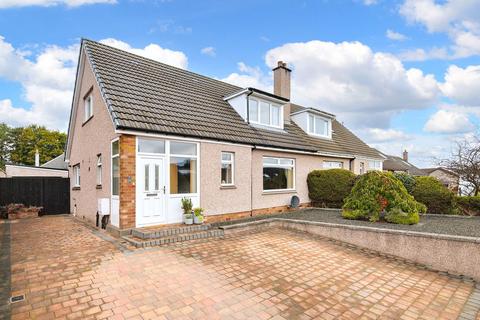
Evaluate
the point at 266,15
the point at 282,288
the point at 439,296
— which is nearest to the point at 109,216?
the point at 282,288

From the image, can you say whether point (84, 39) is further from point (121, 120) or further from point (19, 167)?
point (19, 167)

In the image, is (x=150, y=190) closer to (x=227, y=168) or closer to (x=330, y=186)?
(x=227, y=168)

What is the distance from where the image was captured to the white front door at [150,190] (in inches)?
333

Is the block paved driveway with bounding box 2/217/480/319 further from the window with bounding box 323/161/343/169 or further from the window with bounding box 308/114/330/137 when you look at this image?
the window with bounding box 308/114/330/137

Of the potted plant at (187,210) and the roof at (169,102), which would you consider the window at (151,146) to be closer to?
the roof at (169,102)

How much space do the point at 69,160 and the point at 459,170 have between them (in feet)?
75.1

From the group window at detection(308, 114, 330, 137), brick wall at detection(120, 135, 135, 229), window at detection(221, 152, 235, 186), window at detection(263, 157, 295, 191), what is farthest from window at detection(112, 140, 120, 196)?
window at detection(308, 114, 330, 137)

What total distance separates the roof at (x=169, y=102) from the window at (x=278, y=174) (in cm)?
87

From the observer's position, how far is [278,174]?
44.3 feet

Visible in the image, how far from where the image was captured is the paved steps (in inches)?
287

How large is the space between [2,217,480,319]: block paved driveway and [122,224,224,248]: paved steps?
0.38 metres

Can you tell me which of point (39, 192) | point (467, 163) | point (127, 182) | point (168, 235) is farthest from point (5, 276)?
point (467, 163)

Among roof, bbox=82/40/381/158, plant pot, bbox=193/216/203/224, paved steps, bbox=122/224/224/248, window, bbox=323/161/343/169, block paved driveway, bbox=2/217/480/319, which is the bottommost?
block paved driveway, bbox=2/217/480/319

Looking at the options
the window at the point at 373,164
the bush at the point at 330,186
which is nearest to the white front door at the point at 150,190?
the bush at the point at 330,186
